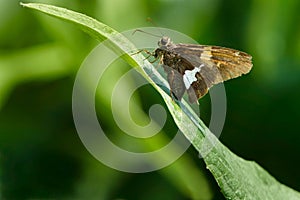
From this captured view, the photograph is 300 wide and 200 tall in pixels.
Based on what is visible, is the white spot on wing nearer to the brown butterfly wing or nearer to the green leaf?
the brown butterfly wing

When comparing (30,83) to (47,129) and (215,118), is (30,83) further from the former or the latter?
(215,118)

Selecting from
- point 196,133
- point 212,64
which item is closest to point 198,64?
point 212,64

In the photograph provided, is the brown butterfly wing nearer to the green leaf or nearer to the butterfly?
the butterfly

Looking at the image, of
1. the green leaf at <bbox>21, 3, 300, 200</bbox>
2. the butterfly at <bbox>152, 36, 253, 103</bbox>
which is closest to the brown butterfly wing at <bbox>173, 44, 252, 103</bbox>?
the butterfly at <bbox>152, 36, 253, 103</bbox>

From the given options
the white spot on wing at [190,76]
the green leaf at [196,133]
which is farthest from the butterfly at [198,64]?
the green leaf at [196,133]

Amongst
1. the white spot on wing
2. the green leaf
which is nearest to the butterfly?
the white spot on wing

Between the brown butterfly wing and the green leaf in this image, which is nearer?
the green leaf
